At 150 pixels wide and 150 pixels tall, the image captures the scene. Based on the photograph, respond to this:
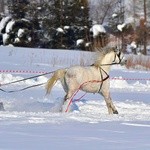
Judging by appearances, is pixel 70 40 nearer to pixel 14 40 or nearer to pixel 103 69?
pixel 14 40

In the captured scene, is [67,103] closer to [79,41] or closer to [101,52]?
[101,52]

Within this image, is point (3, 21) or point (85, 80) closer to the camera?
point (85, 80)

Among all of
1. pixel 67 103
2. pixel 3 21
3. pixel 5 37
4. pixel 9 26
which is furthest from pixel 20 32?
pixel 67 103

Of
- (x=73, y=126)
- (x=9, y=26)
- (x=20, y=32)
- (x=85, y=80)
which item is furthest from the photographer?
(x=9, y=26)

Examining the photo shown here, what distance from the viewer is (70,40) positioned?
149ft

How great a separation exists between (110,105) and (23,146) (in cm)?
548

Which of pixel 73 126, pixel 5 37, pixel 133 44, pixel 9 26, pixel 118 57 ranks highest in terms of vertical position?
pixel 118 57

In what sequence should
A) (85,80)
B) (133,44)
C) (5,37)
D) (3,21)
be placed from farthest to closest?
(133,44) → (3,21) → (5,37) → (85,80)

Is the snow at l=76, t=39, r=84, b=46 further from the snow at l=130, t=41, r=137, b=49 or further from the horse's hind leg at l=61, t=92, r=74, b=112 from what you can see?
the horse's hind leg at l=61, t=92, r=74, b=112

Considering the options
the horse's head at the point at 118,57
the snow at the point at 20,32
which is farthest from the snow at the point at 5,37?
the horse's head at the point at 118,57

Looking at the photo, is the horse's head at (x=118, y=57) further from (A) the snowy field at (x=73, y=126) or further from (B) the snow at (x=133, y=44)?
(B) the snow at (x=133, y=44)

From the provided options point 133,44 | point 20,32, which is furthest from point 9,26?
point 133,44

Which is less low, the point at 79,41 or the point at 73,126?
the point at 73,126

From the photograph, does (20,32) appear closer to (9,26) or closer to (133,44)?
(9,26)
